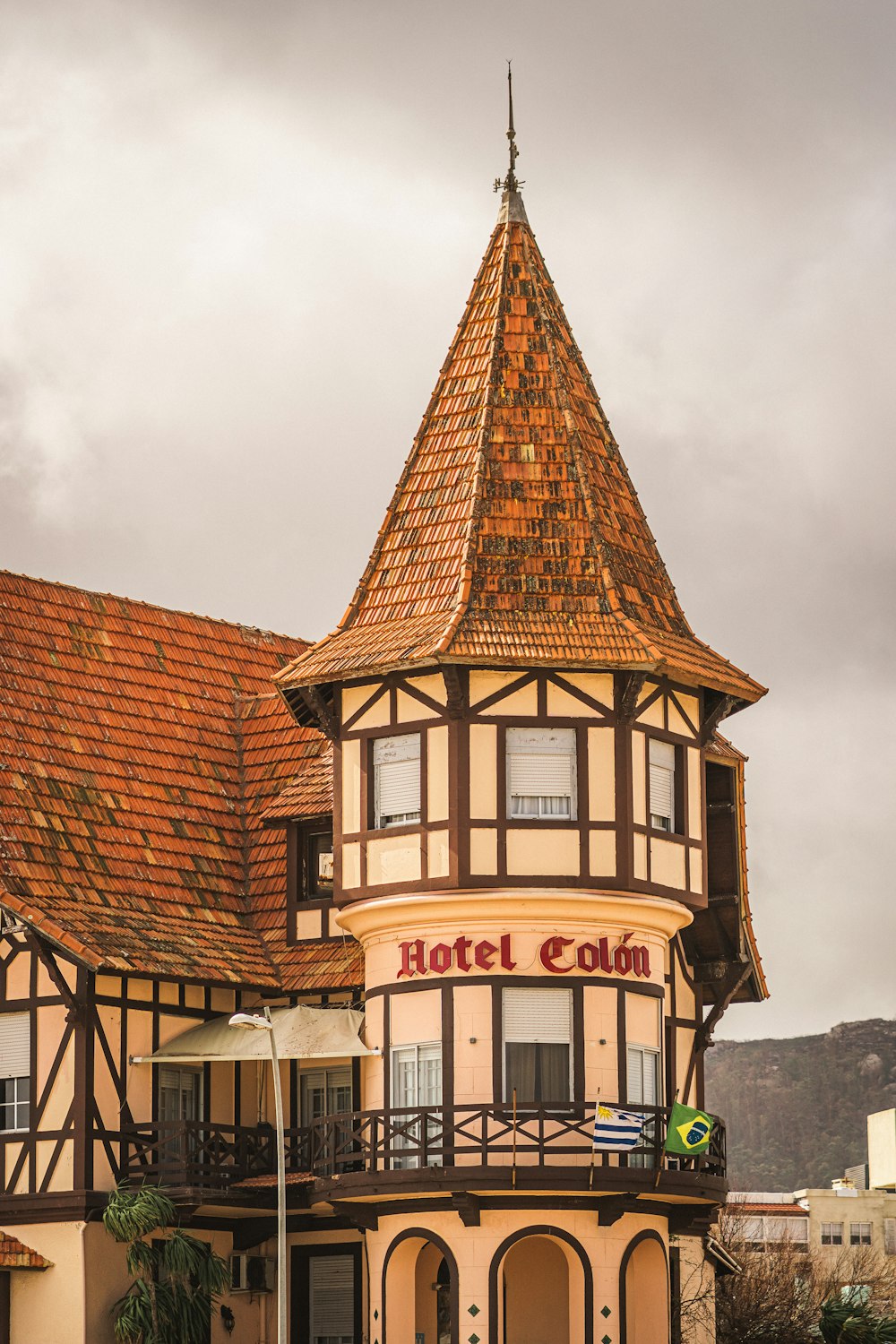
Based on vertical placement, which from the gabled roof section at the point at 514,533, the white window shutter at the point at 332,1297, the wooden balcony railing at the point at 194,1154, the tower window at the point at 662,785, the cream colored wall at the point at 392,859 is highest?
the gabled roof section at the point at 514,533

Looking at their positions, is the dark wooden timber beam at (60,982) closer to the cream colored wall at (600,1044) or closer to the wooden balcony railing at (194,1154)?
the wooden balcony railing at (194,1154)

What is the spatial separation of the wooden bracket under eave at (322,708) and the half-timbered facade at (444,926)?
9 centimetres

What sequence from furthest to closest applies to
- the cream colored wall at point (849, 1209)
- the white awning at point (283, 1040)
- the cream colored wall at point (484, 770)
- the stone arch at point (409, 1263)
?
the cream colored wall at point (849, 1209) → the white awning at point (283, 1040) → the cream colored wall at point (484, 770) → the stone arch at point (409, 1263)

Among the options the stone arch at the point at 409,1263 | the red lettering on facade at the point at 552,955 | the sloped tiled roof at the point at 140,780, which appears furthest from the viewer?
the sloped tiled roof at the point at 140,780

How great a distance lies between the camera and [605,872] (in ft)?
144

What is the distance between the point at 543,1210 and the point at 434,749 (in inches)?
312

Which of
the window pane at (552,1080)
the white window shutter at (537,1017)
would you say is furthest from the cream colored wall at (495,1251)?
the white window shutter at (537,1017)

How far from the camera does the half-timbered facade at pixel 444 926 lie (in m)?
43.2

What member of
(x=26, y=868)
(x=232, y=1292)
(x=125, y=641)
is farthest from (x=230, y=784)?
(x=232, y=1292)

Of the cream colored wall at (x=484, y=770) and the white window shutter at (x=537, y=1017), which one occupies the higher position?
the cream colored wall at (x=484, y=770)

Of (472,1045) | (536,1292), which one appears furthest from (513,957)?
(536,1292)

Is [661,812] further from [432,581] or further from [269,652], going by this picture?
[269,652]

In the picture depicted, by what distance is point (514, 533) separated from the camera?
46.3m

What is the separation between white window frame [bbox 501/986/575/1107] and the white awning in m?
2.62
